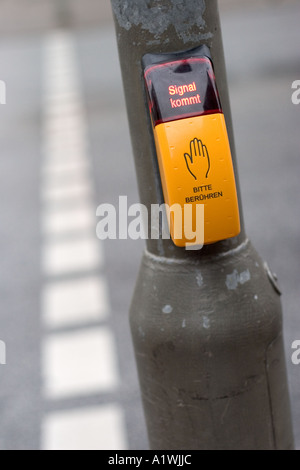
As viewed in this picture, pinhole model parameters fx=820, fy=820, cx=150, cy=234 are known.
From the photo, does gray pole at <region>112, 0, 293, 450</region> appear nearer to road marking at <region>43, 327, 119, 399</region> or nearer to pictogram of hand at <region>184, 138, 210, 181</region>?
pictogram of hand at <region>184, 138, 210, 181</region>

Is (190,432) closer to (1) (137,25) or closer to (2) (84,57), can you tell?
(1) (137,25)

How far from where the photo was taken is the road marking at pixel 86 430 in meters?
3.67

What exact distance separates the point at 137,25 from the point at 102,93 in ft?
34.4

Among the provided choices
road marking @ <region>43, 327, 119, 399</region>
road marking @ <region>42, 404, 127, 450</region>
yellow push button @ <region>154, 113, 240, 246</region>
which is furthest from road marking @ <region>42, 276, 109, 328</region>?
yellow push button @ <region>154, 113, 240, 246</region>

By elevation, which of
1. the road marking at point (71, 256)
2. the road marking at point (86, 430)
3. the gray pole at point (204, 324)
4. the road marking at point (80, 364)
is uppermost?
the gray pole at point (204, 324)

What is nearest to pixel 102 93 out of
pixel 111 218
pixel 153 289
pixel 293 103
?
pixel 293 103

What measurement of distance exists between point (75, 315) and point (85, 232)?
1.56 m

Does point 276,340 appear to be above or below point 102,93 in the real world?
below

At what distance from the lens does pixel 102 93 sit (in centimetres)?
1234

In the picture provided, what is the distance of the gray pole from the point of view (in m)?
2.07

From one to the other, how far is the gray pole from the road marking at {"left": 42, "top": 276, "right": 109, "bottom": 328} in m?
2.67

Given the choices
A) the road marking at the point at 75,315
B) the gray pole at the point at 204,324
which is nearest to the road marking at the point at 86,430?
the road marking at the point at 75,315

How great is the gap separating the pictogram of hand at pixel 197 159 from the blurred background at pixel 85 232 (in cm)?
202

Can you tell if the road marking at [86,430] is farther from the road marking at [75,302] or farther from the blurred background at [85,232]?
the road marking at [75,302]
